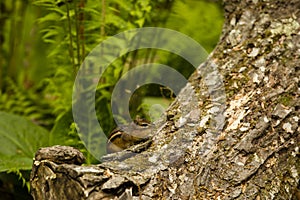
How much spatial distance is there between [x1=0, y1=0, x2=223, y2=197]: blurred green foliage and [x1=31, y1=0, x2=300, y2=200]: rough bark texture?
41 centimetres

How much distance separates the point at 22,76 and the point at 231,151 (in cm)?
200

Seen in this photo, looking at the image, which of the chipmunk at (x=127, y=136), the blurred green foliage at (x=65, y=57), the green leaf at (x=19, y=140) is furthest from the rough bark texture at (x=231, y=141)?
the green leaf at (x=19, y=140)

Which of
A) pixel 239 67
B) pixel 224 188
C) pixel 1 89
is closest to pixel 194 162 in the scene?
pixel 224 188

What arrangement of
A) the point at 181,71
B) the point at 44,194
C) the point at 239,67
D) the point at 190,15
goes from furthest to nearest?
the point at 190,15 → the point at 181,71 → the point at 239,67 → the point at 44,194

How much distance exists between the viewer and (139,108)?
2182mm

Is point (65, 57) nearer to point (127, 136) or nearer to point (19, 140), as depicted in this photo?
point (19, 140)

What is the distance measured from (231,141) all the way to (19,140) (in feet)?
3.44

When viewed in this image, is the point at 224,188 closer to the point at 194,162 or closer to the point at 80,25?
the point at 194,162

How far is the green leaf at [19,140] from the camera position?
1957 millimetres

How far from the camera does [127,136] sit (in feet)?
5.41

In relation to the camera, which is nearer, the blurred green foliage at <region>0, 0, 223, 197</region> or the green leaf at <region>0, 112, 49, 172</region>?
the green leaf at <region>0, 112, 49, 172</region>

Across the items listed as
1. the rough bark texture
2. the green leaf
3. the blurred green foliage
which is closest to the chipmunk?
the rough bark texture

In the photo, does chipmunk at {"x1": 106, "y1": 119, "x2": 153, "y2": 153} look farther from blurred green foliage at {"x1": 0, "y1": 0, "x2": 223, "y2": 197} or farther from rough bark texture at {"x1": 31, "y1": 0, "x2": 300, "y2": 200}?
blurred green foliage at {"x1": 0, "y1": 0, "x2": 223, "y2": 197}

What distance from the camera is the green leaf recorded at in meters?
1.96
